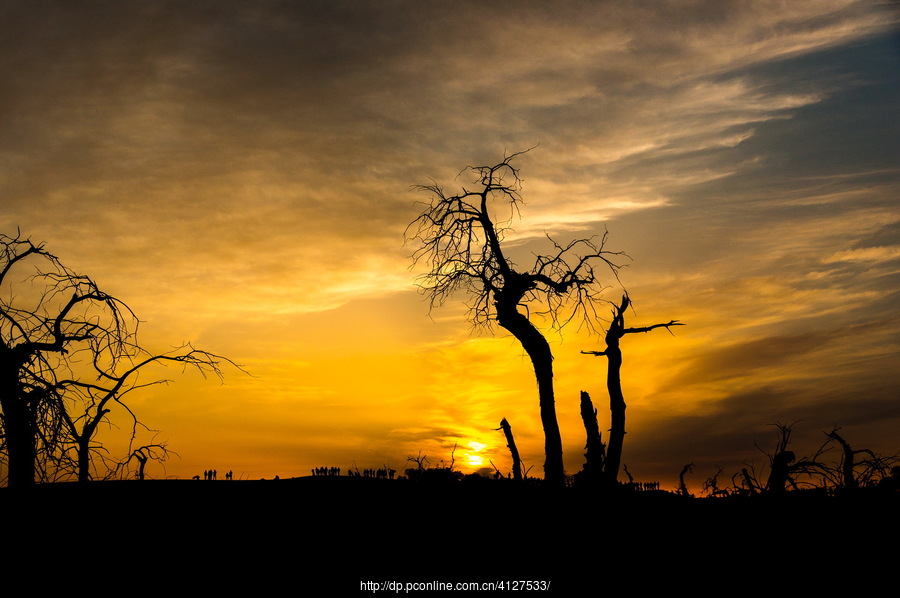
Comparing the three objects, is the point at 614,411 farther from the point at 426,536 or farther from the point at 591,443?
the point at 426,536

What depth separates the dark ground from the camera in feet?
37.9

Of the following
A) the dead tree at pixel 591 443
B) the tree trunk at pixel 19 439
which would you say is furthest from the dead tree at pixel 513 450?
the tree trunk at pixel 19 439

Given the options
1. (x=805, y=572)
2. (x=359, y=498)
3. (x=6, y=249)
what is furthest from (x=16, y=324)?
(x=805, y=572)

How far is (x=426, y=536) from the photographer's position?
13.1 m

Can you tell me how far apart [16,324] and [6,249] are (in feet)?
→ 6.42

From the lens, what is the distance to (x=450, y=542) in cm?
1289

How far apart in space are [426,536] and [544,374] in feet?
28.0

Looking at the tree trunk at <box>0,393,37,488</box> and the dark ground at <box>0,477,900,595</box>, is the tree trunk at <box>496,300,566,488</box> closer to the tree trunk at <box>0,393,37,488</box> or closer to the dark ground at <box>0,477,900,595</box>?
the dark ground at <box>0,477,900,595</box>

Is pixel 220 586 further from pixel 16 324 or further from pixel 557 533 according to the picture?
pixel 16 324

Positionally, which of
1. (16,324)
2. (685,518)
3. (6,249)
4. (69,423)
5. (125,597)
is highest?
(6,249)

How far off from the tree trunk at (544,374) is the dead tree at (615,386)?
1.48 metres

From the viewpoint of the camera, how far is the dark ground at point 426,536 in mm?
11555

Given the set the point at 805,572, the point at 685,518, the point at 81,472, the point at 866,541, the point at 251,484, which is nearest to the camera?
the point at 805,572

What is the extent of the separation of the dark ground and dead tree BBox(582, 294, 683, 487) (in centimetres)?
463
